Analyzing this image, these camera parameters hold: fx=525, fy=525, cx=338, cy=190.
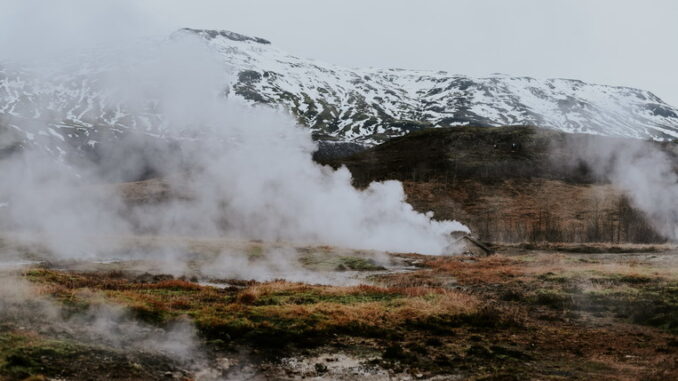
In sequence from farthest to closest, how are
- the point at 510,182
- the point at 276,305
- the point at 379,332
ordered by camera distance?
the point at 510,182
the point at 276,305
the point at 379,332

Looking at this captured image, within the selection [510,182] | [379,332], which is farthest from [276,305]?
[510,182]

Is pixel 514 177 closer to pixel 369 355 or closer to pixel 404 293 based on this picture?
pixel 404 293

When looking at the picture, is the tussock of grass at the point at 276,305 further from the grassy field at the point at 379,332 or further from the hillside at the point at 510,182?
the hillside at the point at 510,182

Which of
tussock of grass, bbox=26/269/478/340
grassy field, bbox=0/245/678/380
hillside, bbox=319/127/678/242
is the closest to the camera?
grassy field, bbox=0/245/678/380

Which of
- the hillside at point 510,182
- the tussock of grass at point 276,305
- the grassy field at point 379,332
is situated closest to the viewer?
the grassy field at point 379,332

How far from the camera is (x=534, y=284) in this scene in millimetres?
28750

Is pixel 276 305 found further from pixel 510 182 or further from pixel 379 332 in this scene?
pixel 510 182

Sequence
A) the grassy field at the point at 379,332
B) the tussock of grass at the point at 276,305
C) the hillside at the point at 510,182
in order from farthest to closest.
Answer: the hillside at the point at 510,182 → the tussock of grass at the point at 276,305 → the grassy field at the point at 379,332

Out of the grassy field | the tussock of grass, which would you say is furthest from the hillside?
the tussock of grass

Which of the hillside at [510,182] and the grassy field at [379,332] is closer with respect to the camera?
the grassy field at [379,332]

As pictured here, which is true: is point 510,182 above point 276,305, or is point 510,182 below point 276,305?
above

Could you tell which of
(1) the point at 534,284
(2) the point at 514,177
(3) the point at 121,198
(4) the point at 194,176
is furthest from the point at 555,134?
(1) the point at 534,284

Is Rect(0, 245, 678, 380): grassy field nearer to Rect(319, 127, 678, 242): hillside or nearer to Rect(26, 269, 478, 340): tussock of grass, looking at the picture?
Rect(26, 269, 478, 340): tussock of grass

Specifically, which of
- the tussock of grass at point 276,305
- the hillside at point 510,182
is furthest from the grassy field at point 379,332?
the hillside at point 510,182
